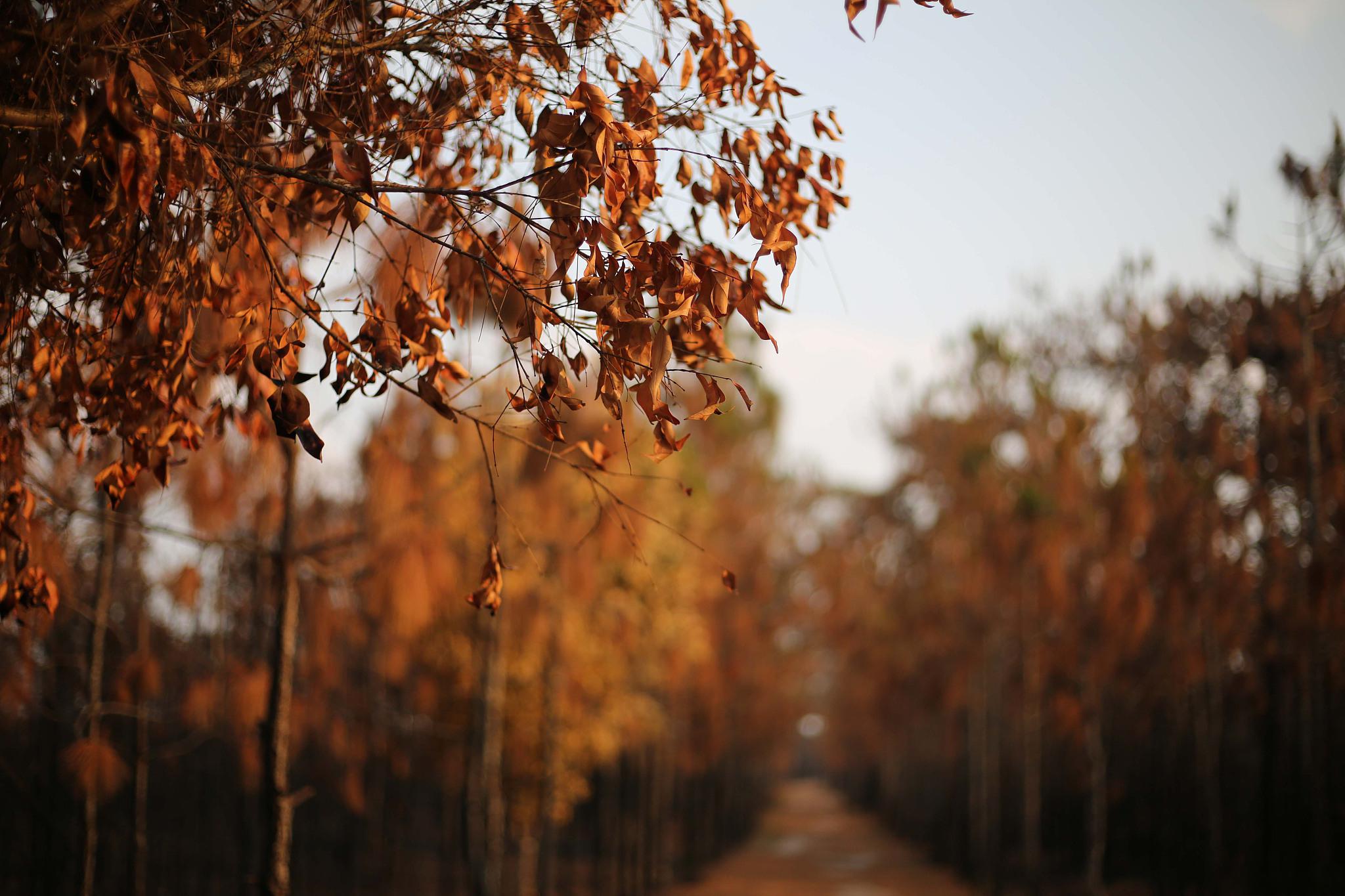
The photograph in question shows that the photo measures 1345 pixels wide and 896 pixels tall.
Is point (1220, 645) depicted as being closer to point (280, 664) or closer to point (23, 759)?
point (280, 664)

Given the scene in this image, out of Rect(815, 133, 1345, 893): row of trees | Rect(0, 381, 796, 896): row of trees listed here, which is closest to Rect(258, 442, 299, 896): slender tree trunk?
Rect(0, 381, 796, 896): row of trees

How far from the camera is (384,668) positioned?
44.6 feet

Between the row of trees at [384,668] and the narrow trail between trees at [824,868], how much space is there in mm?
1576

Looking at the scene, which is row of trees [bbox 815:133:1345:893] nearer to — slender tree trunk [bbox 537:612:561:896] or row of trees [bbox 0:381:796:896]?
row of trees [bbox 0:381:796:896]

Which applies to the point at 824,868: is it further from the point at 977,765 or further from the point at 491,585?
the point at 491,585

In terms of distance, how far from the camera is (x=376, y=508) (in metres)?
7.30

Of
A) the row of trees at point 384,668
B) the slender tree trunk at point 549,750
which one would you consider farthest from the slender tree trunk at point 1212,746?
the slender tree trunk at point 549,750

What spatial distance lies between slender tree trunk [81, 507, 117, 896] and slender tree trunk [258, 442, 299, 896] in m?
1.25

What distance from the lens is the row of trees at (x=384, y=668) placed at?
275 inches

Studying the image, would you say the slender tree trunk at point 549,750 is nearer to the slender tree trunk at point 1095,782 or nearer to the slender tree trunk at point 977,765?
the slender tree trunk at point 1095,782

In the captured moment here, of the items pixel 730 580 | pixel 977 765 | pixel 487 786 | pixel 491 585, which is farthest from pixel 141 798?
pixel 977 765

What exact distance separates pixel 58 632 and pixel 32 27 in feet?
34.1

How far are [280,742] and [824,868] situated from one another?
21.4 metres

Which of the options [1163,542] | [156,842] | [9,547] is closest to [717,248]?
[9,547]
